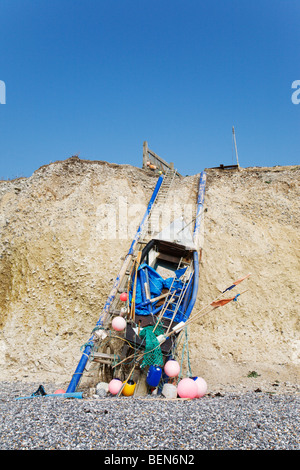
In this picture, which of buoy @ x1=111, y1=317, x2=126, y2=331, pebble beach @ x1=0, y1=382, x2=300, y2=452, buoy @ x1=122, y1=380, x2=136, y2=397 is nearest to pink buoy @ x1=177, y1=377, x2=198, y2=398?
pebble beach @ x1=0, y1=382, x2=300, y2=452

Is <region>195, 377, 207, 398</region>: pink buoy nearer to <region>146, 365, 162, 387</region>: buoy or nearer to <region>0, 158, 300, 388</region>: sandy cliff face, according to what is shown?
<region>146, 365, 162, 387</region>: buoy

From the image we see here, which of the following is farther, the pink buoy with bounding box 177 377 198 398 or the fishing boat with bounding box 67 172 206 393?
the fishing boat with bounding box 67 172 206 393

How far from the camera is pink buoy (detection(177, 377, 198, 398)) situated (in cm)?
675

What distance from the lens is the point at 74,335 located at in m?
10.4

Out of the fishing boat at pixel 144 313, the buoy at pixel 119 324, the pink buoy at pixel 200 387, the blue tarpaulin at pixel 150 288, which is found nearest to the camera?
the pink buoy at pixel 200 387

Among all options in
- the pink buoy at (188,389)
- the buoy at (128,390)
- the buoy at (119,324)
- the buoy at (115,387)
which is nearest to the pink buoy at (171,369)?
the pink buoy at (188,389)

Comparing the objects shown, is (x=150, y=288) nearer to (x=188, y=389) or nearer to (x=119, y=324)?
(x=119, y=324)

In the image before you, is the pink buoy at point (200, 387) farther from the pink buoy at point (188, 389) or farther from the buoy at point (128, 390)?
the buoy at point (128, 390)

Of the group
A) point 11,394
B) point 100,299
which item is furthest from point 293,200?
point 11,394

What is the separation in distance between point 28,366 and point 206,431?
7207 mm

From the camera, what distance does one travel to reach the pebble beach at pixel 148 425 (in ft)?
14.1

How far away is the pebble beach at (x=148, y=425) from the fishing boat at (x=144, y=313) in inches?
62.8

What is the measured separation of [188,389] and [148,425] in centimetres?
221

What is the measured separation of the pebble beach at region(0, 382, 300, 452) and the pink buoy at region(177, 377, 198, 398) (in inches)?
27.4
